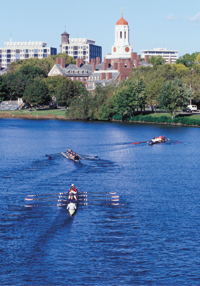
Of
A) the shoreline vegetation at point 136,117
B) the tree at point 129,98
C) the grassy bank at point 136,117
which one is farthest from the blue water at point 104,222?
the tree at point 129,98

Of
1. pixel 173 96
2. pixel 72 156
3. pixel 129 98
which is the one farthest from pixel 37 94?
pixel 72 156

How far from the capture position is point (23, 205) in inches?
2024

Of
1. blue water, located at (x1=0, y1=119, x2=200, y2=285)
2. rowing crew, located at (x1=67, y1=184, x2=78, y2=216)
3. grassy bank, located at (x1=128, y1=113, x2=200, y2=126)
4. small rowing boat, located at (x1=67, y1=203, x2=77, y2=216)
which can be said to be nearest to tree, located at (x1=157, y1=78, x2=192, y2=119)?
grassy bank, located at (x1=128, y1=113, x2=200, y2=126)

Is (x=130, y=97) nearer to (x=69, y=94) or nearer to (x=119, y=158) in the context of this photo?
(x=69, y=94)

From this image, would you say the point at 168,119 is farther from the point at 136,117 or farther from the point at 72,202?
the point at 72,202

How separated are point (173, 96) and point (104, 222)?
103m

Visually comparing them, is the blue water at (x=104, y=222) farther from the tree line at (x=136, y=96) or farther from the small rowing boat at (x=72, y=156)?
the tree line at (x=136, y=96)

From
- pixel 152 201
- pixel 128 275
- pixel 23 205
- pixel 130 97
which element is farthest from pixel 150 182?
pixel 130 97

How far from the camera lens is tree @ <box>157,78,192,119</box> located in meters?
146

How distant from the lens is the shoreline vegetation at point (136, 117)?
144 meters

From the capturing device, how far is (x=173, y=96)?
478 ft

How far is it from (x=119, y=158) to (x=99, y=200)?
30.6m

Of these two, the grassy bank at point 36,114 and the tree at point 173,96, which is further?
the grassy bank at point 36,114

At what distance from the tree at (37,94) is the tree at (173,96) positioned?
5494 cm
